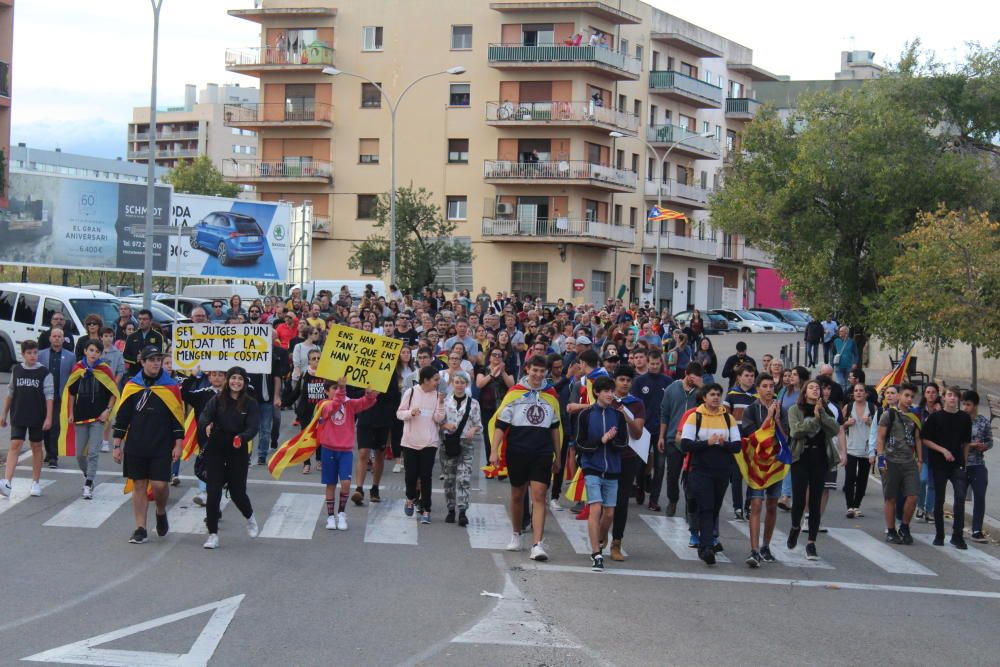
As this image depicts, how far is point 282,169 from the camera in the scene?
6431 cm

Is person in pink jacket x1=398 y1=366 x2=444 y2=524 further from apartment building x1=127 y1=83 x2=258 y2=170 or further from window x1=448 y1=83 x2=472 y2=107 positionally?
apartment building x1=127 y1=83 x2=258 y2=170

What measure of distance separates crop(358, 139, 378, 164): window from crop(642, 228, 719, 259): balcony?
1629cm

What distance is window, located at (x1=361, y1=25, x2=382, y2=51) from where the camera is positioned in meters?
63.4

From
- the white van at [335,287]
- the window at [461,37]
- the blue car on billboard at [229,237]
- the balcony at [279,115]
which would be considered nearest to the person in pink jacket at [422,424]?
the white van at [335,287]

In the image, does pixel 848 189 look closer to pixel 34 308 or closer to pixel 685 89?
pixel 34 308

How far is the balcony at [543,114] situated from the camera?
6122cm

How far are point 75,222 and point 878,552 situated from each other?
34710 mm

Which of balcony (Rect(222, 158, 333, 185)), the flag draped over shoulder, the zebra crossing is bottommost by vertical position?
the zebra crossing

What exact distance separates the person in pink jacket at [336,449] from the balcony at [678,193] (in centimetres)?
5645

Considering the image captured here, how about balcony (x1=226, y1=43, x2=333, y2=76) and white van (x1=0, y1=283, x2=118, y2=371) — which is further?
balcony (x1=226, y1=43, x2=333, y2=76)

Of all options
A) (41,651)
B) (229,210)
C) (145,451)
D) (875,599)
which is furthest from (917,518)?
(229,210)

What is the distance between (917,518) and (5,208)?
113 feet

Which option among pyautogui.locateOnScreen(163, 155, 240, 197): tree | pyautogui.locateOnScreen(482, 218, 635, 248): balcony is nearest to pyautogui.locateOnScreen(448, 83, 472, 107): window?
pyautogui.locateOnScreen(482, 218, 635, 248): balcony

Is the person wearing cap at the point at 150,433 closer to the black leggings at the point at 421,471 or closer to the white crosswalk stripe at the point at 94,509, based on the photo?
the white crosswalk stripe at the point at 94,509
